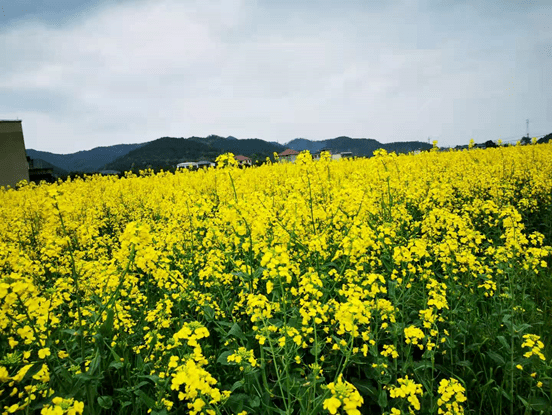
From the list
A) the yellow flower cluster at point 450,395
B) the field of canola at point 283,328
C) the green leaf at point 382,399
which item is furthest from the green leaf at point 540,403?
the green leaf at point 382,399

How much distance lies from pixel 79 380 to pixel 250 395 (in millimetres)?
1050

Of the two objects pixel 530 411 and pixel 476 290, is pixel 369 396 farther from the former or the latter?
pixel 476 290

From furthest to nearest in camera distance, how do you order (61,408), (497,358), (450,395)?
(497,358) → (450,395) → (61,408)

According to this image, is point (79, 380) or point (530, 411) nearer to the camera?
point (79, 380)

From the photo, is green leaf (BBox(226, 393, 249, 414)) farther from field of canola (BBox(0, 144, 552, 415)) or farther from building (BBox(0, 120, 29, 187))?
building (BBox(0, 120, 29, 187))

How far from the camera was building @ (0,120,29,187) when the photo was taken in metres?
26.1

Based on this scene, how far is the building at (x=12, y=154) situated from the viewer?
26141 mm

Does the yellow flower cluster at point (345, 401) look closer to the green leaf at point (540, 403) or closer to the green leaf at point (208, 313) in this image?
the green leaf at point (208, 313)

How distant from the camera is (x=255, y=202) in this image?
12.8 ft

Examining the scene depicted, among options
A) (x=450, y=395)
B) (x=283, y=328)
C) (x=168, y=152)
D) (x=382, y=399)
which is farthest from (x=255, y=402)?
(x=168, y=152)

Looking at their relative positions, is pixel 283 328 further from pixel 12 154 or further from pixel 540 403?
pixel 12 154

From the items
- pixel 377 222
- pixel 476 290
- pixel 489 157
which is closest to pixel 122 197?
pixel 377 222

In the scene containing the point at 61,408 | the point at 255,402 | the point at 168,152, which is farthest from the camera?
the point at 168,152

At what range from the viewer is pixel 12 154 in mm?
27000
